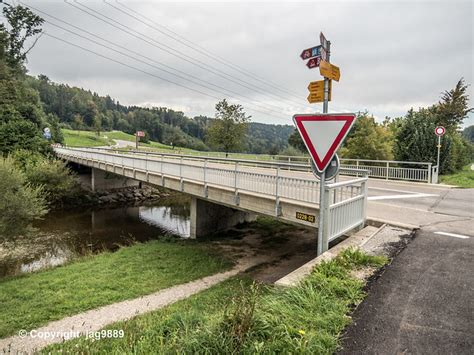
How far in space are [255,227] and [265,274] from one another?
5.72 m

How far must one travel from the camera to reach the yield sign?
13.9ft

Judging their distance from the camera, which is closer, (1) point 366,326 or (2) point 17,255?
(1) point 366,326

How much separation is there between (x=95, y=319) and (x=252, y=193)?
18.2ft

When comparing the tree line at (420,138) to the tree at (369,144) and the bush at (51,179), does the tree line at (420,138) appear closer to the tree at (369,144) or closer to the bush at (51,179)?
the tree at (369,144)

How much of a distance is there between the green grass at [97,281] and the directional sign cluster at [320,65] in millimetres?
6860

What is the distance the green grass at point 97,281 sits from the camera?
23.3ft

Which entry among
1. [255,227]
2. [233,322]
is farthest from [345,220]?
[255,227]

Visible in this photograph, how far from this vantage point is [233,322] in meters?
2.90

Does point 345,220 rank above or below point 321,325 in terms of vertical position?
above

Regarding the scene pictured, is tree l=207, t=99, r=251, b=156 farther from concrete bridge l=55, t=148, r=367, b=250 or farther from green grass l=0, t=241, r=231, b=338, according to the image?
green grass l=0, t=241, r=231, b=338

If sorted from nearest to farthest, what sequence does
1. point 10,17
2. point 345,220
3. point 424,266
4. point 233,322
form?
point 233,322 → point 424,266 → point 345,220 → point 10,17

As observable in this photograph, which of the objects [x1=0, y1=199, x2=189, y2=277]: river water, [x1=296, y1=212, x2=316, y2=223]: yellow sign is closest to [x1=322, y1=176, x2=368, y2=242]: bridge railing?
[x1=296, y1=212, x2=316, y2=223]: yellow sign

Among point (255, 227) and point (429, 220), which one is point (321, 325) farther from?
point (255, 227)

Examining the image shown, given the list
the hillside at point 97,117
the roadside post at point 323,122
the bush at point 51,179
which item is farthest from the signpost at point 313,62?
the hillside at point 97,117
